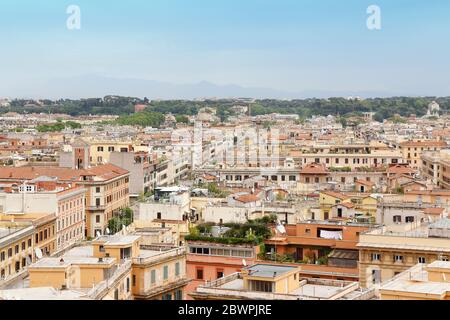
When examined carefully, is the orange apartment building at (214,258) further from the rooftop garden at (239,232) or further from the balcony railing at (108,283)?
the balcony railing at (108,283)

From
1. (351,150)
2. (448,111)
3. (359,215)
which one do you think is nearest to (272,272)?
(359,215)

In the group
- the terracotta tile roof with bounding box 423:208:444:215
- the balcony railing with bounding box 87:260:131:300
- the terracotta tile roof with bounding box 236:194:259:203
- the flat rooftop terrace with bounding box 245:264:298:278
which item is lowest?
the terracotta tile roof with bounding box 236:194:259:203

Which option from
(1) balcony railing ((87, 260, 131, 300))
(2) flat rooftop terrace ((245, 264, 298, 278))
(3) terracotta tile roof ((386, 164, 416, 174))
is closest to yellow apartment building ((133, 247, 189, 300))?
(1) balcony railing ((87, 260, 131, 300))

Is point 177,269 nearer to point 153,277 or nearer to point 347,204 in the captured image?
point 153,277

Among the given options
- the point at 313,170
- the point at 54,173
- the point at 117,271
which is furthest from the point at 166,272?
the point at 313,170

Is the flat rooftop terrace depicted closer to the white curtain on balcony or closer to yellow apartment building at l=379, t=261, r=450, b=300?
yellow apartment building at l=379, t=261, r=450, b=300
